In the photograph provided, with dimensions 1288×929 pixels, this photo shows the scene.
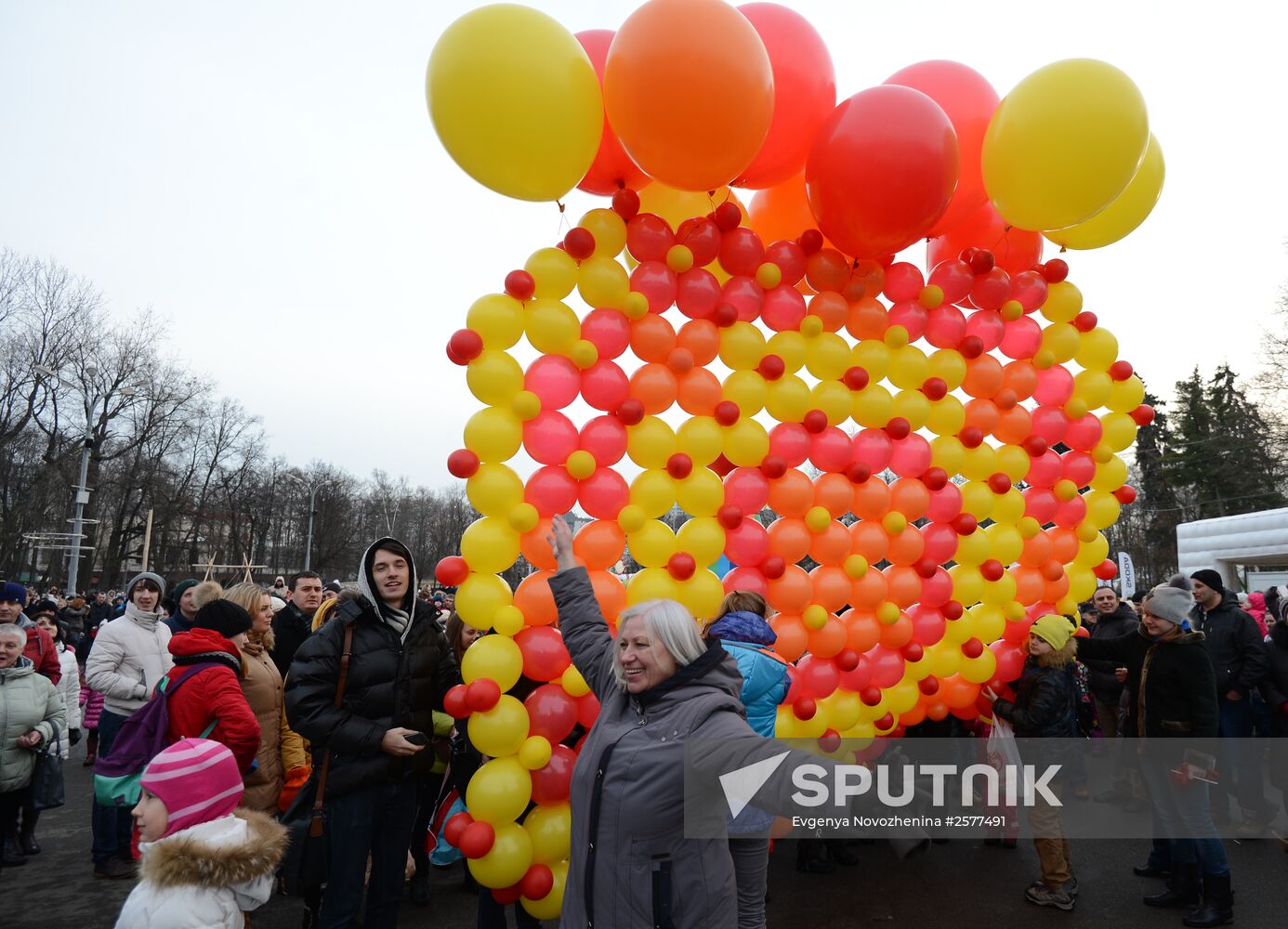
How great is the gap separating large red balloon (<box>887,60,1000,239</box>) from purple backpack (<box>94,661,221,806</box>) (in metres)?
A: 5.00

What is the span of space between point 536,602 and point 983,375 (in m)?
3.08

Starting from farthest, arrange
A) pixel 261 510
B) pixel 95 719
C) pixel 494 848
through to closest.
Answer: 1. pixel 261 510
2. pixel 95 719
3. pixel 494 848

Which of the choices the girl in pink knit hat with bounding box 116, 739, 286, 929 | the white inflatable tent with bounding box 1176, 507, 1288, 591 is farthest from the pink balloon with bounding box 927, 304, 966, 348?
the white inflatable tent with bounding box 1176, 507, 1288, 591

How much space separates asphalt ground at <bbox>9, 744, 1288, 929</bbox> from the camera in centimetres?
402

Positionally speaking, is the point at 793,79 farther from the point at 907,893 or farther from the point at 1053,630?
the point at 907,893

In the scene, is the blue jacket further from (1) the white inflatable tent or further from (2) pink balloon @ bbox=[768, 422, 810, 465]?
(1) the white inflatable tent

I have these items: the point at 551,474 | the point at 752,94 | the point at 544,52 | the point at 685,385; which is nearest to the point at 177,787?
the point at 551,474

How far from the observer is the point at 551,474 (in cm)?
363

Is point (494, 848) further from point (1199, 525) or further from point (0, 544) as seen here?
point (0, 544)

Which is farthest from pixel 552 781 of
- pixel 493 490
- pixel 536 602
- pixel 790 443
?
pixel 790 443

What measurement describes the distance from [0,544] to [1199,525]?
3603cm

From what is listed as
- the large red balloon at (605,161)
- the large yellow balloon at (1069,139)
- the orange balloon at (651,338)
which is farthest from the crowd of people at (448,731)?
the large yellow balloon at (1069,139)

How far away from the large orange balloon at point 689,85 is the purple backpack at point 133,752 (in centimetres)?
354

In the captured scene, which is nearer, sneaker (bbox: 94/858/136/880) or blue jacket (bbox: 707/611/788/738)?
blue jacket (bbox: 707/611/788/738)
